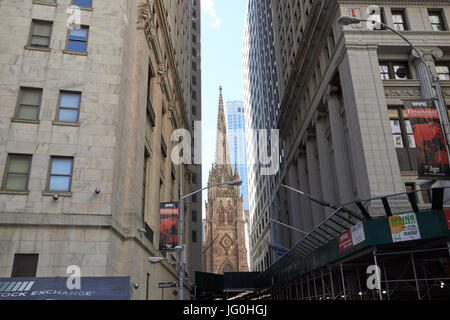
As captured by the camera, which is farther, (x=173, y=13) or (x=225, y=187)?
(x=225, y=187)

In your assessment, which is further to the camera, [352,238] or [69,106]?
[69,106]

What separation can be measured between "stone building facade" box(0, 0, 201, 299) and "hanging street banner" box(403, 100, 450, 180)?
1301cm

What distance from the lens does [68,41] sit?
20.8 meters

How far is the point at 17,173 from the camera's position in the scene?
1806 centimetres

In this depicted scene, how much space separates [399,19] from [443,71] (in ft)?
16.7

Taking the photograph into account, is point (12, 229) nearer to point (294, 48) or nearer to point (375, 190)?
point (375, 190)

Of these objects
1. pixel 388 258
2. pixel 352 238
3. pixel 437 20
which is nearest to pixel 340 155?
pixel 388 258

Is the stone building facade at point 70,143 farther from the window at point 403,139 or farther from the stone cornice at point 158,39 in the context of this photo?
→ the window at point 403,139

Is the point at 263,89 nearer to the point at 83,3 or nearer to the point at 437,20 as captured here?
the point at 437,20

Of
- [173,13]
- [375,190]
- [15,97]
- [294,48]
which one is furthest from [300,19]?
[15,97]

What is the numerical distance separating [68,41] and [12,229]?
992 cm

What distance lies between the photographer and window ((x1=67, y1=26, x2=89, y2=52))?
20797 millimetres

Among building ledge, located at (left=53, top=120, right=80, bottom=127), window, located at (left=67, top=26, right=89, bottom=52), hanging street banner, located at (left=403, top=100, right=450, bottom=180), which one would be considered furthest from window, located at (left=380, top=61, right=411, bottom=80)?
building ledge, located at (left=53, top=120, right=80, bottom=127)

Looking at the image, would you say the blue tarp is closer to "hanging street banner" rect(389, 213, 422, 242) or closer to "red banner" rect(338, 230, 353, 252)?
"red banner" rect(338, 230, 353, 252)
